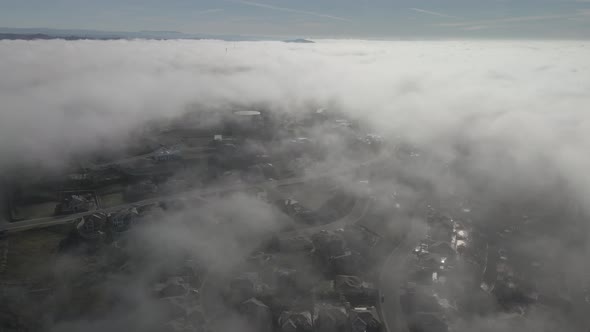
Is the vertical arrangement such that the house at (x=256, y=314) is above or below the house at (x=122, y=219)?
below

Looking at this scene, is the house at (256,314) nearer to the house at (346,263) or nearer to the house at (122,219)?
the house at (346,263)

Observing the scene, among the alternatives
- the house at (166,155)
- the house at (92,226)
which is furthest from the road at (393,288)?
the house at (166,155)

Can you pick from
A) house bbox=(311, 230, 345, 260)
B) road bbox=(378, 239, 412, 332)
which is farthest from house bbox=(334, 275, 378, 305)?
house bbox=(311, 230, 345, 260)

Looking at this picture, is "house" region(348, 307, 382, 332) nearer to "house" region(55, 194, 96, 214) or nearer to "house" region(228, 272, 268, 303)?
"house" region(228, 272, 268, 303)

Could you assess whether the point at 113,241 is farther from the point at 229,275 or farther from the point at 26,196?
the point at 26,196

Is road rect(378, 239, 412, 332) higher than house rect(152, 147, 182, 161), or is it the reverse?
house rect(152, 147, 182, 161)

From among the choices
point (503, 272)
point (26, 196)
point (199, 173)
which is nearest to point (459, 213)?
point (503, 272)
